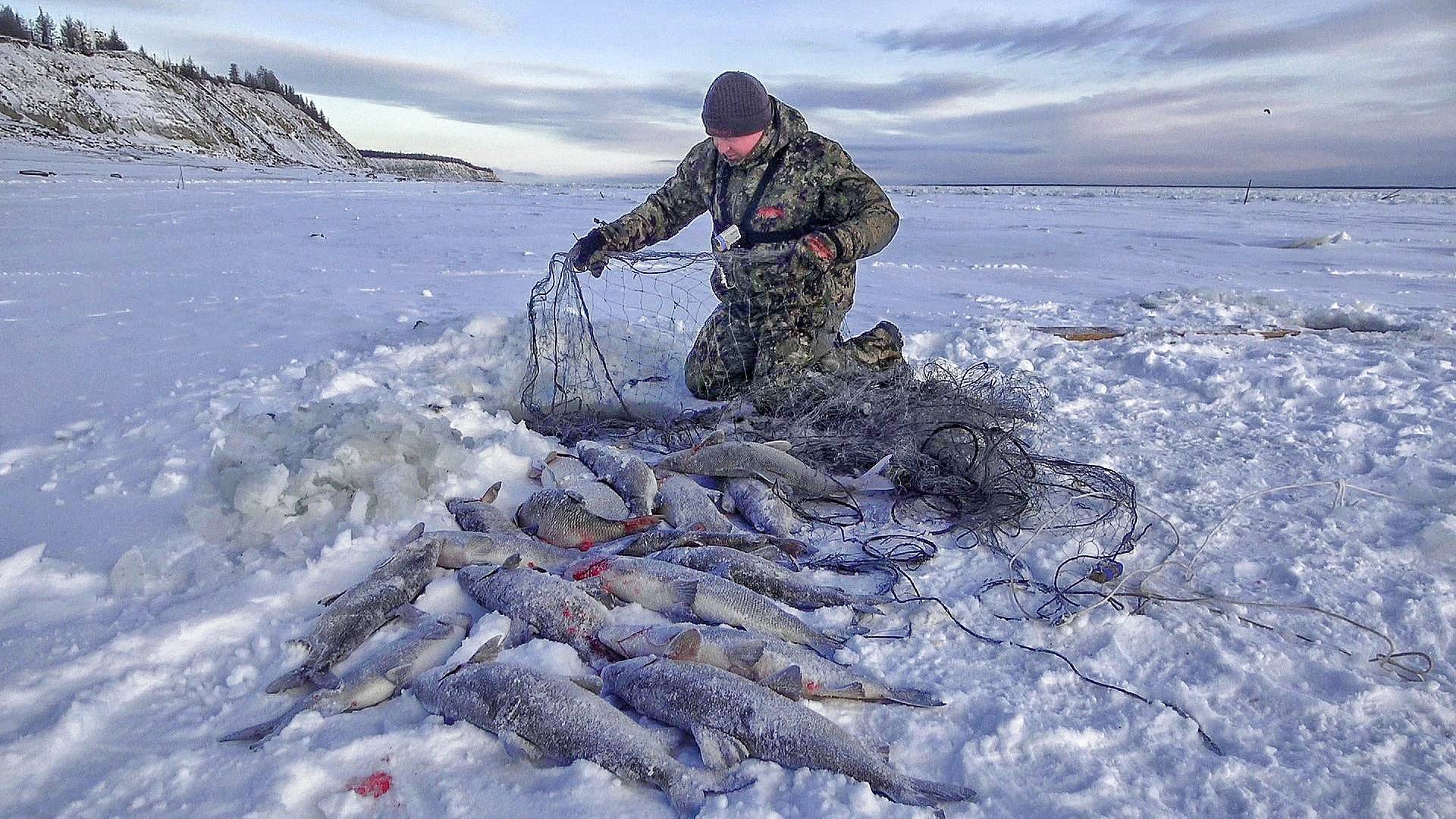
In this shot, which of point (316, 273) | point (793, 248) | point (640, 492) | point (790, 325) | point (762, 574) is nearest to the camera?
point (762, 574)

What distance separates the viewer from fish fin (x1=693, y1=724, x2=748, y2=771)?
85.7 inches

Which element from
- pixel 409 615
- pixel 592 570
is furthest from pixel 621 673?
pixel 409 615

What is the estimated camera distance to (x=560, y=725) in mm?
2223

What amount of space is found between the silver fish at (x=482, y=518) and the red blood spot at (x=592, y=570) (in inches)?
19.3

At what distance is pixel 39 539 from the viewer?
3.29 meters

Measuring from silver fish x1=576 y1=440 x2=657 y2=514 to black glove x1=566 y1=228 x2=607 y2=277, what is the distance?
1402mm

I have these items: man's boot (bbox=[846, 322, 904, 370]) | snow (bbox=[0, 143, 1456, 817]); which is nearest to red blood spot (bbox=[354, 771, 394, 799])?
snow (bbox=[0, 143, 1456, 817])

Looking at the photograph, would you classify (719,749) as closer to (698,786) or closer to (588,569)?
(698,786)

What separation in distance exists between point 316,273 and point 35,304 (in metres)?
2.75

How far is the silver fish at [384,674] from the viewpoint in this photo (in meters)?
2.31

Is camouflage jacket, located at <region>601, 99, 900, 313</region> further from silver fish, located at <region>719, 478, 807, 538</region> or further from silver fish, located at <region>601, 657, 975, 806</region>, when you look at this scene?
silver fish, located at <region>601, 657, 975, 806</region>

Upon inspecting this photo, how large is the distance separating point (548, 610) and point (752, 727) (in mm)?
900

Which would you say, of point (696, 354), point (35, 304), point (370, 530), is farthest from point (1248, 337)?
point (35, 304)

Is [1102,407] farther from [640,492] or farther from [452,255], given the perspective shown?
[452,255]
